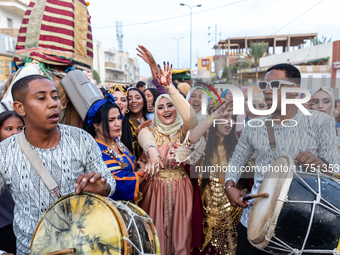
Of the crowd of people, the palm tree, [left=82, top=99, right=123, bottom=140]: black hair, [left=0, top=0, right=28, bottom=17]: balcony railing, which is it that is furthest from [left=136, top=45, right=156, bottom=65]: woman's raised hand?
the palm tree

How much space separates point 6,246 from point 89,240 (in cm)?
150

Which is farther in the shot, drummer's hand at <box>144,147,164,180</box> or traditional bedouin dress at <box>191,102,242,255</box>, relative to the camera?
traditional bedouin dress at <box>191,102,242,255</box>

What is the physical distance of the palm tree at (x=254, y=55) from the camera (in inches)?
1144

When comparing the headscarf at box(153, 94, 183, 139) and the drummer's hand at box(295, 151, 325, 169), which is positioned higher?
the headscarf at box(153, 94, 183, 139)

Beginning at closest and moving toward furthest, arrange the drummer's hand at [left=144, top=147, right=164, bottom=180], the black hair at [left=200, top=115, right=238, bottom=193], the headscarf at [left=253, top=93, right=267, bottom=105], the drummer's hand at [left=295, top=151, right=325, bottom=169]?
the drummer's hand at [left=295, top=151, right=325, bottom=169] < the drummer's hand at [left=144, top=147, right=164, bottom=180] < the black hair at [left=200, top=115, right=238, bottom=193] < the headscarf at [left=253, top=93, right=267, bottom=105]

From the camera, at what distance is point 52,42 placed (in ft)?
12.0

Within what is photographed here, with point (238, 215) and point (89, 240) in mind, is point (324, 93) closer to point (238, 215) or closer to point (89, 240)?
point (238, 215)

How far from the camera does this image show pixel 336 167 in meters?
1.96

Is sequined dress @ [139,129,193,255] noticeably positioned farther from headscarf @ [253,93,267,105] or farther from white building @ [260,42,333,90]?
white building @ [260,42,333,90]

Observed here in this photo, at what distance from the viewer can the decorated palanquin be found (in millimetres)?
3488

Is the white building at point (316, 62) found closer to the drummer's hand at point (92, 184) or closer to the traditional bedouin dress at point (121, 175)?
the traditional bedouin dress at point (121, 175)

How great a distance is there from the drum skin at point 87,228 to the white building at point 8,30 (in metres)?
17.8

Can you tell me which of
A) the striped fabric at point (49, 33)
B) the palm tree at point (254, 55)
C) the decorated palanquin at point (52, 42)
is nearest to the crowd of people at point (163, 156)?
the decorated palanquin at point (52, 42)

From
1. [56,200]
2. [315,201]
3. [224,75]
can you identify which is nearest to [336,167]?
[315,201]
